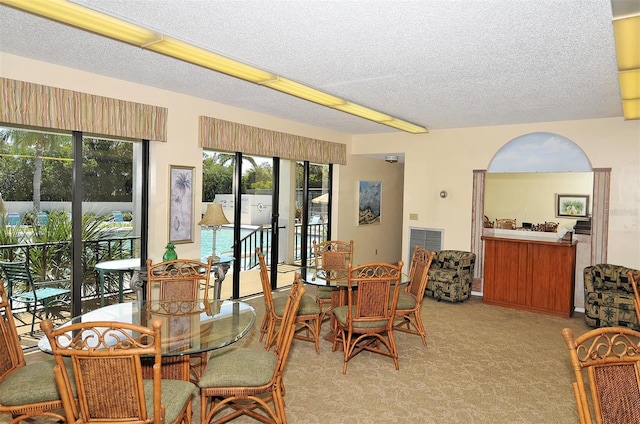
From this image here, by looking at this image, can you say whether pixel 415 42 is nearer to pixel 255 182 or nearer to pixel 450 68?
pixel 450 68

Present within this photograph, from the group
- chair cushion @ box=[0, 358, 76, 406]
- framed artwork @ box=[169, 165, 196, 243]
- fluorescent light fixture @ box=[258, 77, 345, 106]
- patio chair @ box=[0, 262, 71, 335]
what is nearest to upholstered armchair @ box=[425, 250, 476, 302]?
fluorescent light fixture @ box=[258, 77, 345, 106]

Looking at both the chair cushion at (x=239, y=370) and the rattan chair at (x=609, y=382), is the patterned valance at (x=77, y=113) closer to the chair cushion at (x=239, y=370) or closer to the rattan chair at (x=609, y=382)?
the chair cushion at (x=239, y=370)

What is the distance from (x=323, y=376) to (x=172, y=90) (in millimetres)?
3528

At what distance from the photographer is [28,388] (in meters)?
2.38

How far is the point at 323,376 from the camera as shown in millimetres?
3785

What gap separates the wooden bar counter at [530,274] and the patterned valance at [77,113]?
4.79 m

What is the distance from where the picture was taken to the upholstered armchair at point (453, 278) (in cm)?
639

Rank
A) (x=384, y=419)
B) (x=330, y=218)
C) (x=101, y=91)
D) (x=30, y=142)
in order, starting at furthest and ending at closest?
(x=330, y=218)
(x=101, y=91)
(x=30, y=142)
(x=384, y=419)

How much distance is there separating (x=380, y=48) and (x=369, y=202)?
18.7 feet

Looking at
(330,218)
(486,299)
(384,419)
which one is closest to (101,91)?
(384,419)

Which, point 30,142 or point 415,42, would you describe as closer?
point 415,42

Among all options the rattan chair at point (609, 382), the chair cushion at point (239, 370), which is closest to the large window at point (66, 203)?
the chair cushion at point (239, 370)

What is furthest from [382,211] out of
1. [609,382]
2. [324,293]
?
[609,382]

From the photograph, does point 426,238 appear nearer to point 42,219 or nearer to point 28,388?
point 42,219
